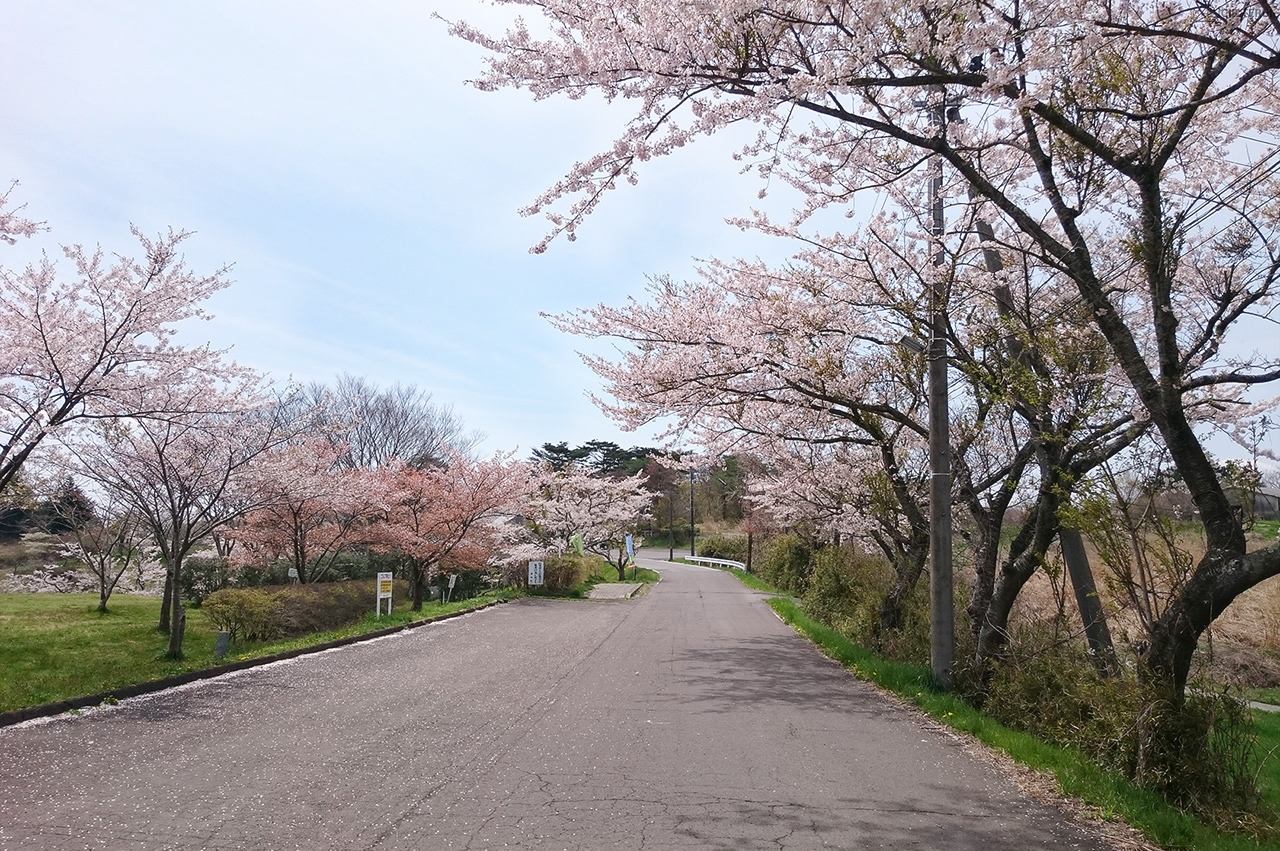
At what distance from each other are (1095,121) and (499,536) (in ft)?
86.5

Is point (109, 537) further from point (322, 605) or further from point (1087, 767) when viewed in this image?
point (1087, 767)

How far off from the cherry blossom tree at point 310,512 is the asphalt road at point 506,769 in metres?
5.70

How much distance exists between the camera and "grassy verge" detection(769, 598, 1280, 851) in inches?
192

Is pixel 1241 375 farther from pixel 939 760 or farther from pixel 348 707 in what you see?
pixel 348 707

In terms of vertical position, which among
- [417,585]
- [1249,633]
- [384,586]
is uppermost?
[384,586]

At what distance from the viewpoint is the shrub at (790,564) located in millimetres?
27609

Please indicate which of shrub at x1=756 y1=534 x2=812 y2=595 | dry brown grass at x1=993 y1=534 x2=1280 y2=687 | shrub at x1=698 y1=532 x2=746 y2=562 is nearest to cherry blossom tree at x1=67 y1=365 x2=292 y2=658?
dry brown grass at x1=993 y1=534 x2=1280 y2=687

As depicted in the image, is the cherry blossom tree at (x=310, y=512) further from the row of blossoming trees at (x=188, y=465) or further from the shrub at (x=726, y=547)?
the shrub at (x=726, y=547)

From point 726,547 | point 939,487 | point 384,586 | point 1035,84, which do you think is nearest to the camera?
point 1035,84

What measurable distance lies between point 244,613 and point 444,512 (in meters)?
9.36

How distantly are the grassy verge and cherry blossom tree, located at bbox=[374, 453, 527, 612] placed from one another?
14636mm

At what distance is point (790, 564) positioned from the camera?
29.1m

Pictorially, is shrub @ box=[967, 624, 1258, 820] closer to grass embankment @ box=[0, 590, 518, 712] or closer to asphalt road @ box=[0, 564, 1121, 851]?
asphalt road @ box=[0, 564, 1121, 851]

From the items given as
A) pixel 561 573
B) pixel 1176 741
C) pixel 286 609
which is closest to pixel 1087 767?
pixel 1176 741
